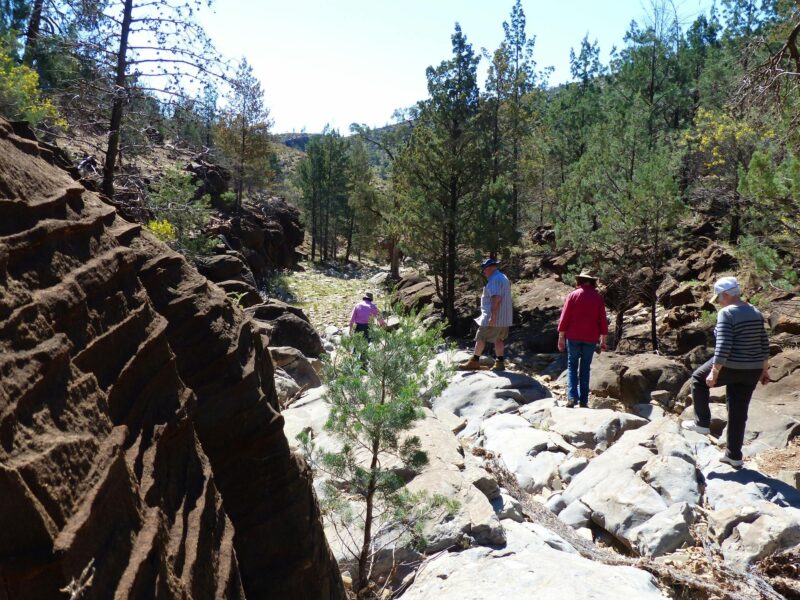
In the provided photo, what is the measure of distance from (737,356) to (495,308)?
4.40m

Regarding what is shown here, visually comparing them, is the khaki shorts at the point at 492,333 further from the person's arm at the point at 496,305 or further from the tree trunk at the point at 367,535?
the tree trunk at the point at 367,535

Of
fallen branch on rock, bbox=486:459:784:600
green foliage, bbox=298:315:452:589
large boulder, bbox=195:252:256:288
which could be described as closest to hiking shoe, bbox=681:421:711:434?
fallen branch on rock, bbox=486:459:784:600

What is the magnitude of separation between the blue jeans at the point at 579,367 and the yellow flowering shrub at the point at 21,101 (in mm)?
7420

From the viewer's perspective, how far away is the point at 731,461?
5.93 m

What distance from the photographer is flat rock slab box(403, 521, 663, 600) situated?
3.86 metres

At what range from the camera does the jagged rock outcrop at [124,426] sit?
1.55 meters

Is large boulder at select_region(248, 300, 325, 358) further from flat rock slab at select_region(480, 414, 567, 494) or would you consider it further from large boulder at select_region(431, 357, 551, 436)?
flat rock slab at select_region(480, 414, 567, 494)

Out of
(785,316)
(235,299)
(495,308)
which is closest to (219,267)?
(495,308)

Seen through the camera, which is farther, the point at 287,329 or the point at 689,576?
the point at 287,329

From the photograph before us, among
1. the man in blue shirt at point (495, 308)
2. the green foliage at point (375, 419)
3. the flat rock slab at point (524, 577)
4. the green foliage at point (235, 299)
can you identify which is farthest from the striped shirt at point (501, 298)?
the flat rock slab at point (524, 577)

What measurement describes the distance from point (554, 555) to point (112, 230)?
3.68m

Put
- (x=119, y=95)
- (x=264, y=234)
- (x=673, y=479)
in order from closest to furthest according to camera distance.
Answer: (x=673, y=479)
(x=119, y=95)
(x=264, y=234)

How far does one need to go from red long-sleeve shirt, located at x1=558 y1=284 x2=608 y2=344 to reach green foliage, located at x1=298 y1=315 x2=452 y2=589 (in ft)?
14.6

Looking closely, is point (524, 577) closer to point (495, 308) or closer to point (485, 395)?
point (485, 395)
